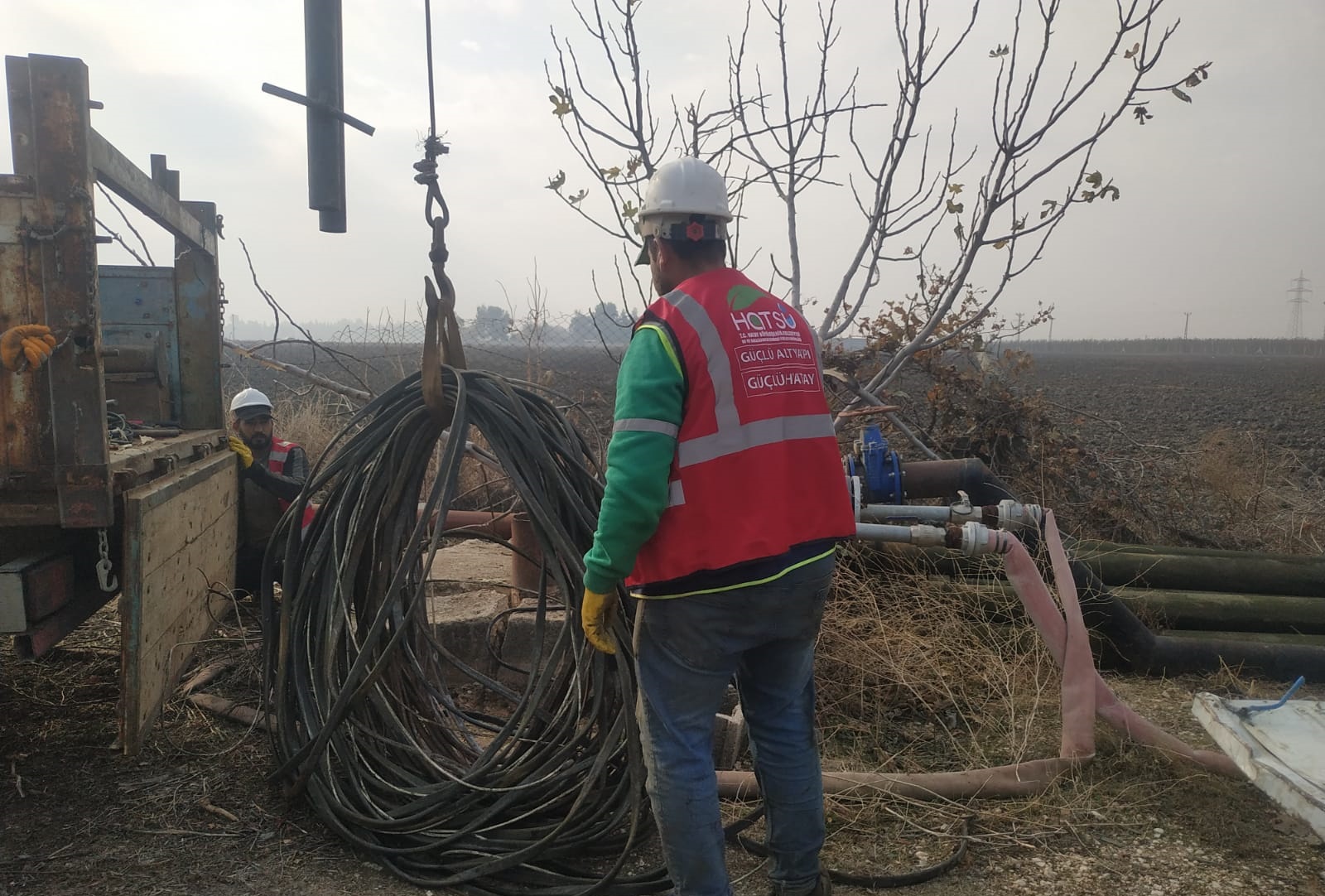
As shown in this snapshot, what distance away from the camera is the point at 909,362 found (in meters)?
6.86

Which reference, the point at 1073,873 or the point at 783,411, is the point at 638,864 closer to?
the point at 1073,873

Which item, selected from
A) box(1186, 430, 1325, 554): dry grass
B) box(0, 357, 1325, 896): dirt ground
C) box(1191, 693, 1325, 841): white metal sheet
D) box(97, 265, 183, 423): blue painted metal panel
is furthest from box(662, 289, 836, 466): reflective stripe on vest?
box(1186, 430, 1325, 554): dry grass

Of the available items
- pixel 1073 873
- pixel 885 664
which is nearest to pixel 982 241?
pixel 885 664

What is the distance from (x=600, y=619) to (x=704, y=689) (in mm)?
400

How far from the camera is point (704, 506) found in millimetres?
2301

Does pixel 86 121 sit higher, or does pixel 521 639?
pixel 86 121

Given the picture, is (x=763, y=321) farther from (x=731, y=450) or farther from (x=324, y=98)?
(x=324, y=98)

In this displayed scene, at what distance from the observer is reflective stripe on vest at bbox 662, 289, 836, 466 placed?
2307 mm

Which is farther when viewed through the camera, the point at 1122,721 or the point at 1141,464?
the point at 1141,464

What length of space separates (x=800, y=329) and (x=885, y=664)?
7.26ft

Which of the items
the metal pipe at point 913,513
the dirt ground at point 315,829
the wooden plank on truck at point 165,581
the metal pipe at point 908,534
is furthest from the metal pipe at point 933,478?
the wooden plank on truck at point 165,581

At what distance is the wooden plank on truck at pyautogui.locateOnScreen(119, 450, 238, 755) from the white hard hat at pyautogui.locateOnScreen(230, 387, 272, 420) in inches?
53.1

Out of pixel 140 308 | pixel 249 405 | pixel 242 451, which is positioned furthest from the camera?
pixel 249 405

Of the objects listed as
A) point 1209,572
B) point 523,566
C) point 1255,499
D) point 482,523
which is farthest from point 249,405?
point 1255,499
